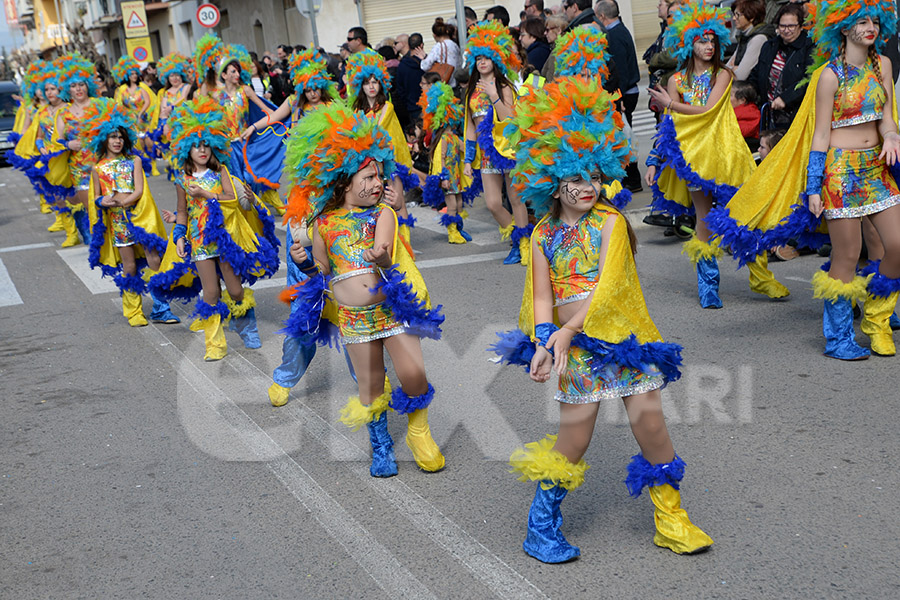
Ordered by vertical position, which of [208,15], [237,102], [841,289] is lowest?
[841,289]

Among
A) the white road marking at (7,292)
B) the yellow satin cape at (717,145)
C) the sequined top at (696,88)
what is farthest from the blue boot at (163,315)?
the sequined top at (696,88)

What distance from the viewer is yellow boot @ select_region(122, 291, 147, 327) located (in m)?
8.25

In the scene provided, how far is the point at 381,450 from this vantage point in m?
4.70

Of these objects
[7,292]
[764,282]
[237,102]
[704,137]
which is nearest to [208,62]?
[237,102]

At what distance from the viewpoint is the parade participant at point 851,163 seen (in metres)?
5.53

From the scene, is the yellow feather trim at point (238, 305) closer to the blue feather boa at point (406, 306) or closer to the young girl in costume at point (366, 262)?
the young girl in costume at point (366, 262)

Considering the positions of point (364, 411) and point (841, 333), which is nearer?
point (364, 411)

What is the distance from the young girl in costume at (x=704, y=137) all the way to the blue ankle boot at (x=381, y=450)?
127 inches

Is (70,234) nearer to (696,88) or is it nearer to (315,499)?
(696,88)

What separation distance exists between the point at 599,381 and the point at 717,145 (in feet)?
13.1

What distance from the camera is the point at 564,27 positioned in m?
11.0

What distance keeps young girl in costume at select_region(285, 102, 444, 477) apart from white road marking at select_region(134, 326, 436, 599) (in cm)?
37

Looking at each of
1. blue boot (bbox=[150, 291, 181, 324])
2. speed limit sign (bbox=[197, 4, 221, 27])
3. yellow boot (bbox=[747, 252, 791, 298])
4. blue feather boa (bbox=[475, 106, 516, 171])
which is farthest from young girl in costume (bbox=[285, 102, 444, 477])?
speed limit sign (bbox=[197, 4, 221, 27])

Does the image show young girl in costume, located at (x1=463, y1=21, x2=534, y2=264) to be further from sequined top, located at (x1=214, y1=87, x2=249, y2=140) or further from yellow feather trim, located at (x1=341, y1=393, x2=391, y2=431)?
yellow feather trim, located at (x1=341, y1=393, x2=391, y2=431)
